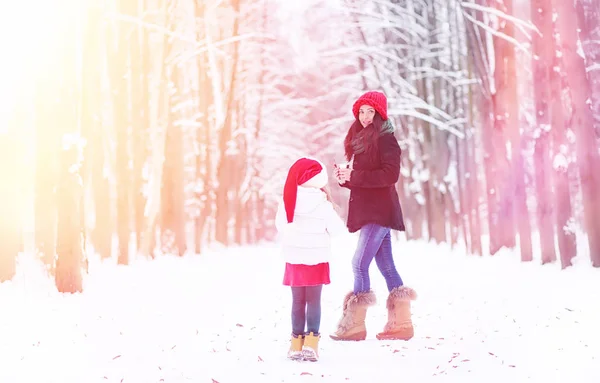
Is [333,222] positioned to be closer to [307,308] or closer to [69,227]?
[307,308]

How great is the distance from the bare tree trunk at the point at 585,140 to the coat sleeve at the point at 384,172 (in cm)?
590

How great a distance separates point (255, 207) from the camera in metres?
30.6

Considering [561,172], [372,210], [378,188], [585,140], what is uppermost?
[585,140]

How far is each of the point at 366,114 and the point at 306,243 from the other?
157 centimetres

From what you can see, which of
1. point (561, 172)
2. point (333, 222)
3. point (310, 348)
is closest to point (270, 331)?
point (310, 348)

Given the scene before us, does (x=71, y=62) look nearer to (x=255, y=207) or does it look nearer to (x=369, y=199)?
(x=369, y=199)

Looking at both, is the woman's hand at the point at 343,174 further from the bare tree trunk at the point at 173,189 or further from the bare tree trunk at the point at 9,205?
the bare tree trunk at the point at 173,189

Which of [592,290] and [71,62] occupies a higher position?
[71,62]

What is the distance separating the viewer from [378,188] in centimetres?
663

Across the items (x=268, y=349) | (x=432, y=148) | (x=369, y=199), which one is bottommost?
(x=268, y=349)

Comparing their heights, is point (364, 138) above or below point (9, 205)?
above

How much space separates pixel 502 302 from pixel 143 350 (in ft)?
16.2

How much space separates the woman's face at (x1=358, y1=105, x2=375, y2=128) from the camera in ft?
22.1

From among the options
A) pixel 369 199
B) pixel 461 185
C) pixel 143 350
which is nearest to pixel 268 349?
pixel 143 350
